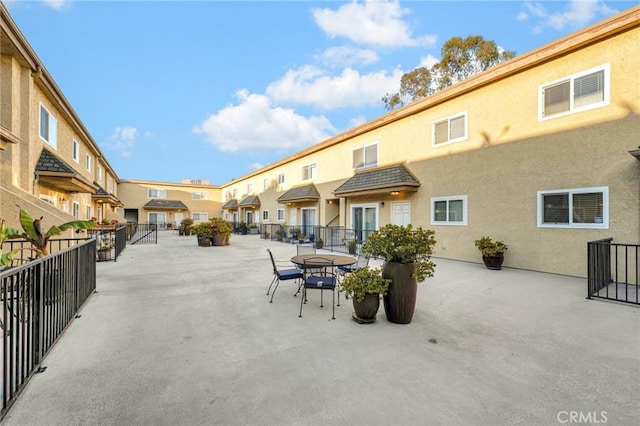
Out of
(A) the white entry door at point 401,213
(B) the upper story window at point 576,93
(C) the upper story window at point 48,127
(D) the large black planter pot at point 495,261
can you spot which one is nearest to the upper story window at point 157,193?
(C) the upper story window at point 48,127

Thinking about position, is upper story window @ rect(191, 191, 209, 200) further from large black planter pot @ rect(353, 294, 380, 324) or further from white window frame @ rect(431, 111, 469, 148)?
large black planter pot @ rect(353, 294, 380, 324)

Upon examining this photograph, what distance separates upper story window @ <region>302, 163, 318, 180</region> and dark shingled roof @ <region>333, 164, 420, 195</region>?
4.66m

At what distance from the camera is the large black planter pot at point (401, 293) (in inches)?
178

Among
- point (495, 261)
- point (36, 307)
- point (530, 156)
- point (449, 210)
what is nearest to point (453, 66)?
point (449, 210)

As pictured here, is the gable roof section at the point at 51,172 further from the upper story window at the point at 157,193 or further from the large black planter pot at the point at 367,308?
the upper story window at the point at 157,193

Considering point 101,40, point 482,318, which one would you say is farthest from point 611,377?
point 101,40

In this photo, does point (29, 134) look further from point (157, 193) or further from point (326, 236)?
point (157, 193)

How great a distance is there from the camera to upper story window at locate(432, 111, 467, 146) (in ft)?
36.1

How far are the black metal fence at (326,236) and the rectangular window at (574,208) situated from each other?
6552 mm

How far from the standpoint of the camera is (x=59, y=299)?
414 cm

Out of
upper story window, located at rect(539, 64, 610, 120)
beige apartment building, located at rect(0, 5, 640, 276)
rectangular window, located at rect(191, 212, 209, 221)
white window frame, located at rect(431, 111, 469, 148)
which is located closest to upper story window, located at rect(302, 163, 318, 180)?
beige apartment building, located at rect(0, 5, 640, 276)

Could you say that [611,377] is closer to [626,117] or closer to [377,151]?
[626,117]

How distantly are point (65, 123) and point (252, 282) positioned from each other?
511 inches

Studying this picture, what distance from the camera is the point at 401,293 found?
4.53 meters
